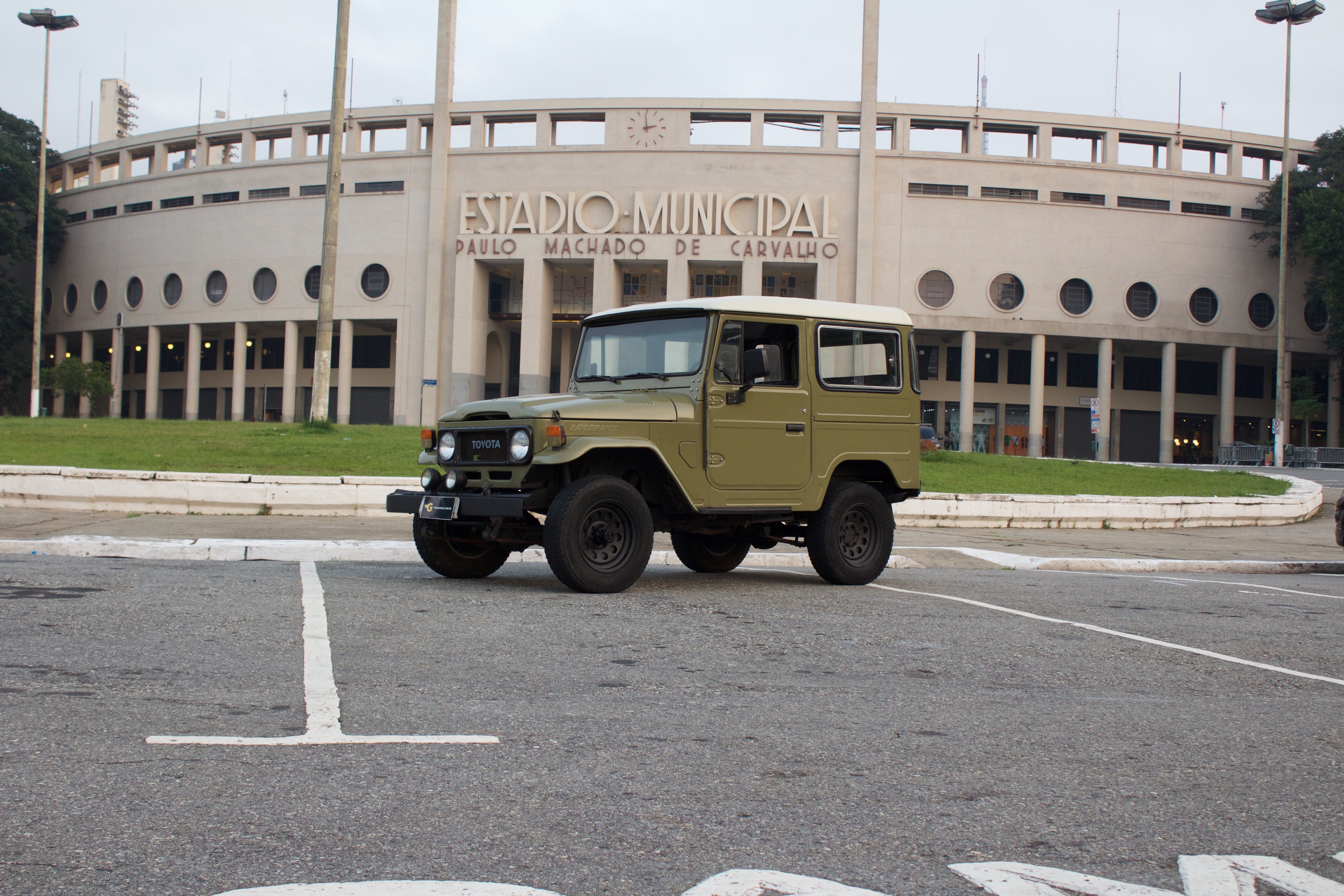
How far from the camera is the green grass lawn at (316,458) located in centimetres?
1786

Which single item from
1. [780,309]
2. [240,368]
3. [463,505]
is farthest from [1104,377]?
[463,505]

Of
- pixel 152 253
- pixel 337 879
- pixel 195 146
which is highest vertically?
pixel 195 146

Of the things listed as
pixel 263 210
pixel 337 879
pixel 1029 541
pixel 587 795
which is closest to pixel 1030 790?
pixel 587 795

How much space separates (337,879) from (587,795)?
0.95 metres

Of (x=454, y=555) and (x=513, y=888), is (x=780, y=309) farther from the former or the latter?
(x=513, y=888)

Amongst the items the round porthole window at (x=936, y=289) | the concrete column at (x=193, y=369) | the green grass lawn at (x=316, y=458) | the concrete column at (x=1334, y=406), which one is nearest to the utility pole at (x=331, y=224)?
the green grass lawn at (x=316, y=458)

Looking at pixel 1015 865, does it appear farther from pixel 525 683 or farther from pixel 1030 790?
pixel 525 683

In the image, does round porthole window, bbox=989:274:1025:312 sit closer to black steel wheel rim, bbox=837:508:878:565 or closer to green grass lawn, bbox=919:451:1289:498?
green grass lawn, bbox=919:451:1289:498

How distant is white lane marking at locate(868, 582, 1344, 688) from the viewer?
6.23 meters

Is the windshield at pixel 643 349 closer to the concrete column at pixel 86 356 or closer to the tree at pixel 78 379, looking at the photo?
the tree at pixel 78 379

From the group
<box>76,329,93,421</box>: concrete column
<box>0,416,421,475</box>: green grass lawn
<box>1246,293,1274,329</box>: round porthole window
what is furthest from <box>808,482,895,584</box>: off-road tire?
<box>76,329,93,421</box>: concrete column

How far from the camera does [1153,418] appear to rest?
62.4 m

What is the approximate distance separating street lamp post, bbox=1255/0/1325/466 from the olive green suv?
4504cm

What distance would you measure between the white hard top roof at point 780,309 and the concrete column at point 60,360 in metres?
70.1
